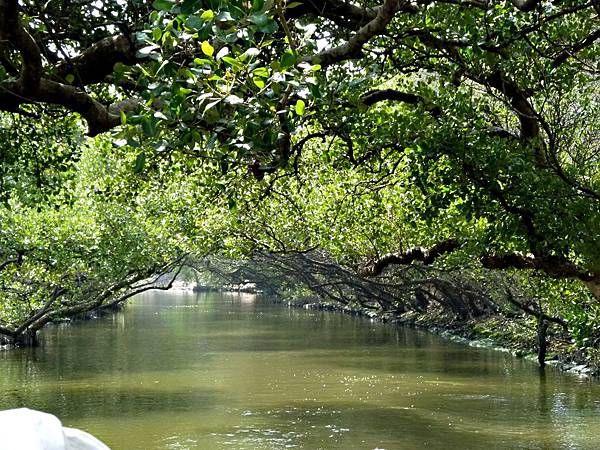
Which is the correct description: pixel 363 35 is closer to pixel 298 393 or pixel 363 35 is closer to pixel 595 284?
pixel 595 284

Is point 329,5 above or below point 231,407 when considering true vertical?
above

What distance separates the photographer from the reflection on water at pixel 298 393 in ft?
50.5

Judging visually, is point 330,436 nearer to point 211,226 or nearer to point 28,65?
point 211,226

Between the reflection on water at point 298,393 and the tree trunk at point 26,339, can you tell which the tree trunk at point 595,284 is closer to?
the reflection on water at point 298,393

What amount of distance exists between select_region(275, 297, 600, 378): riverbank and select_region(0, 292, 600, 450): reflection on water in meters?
1.00

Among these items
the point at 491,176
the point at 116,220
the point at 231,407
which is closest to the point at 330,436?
the point at 231,407

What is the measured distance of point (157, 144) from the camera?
446 centimetres

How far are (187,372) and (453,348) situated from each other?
37.1ft

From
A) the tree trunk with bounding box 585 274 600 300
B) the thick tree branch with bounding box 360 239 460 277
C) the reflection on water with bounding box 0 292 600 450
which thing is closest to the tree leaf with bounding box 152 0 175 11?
the tree trunk with bounding box 585 274 600 300

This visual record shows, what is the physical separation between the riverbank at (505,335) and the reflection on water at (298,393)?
3.28ft

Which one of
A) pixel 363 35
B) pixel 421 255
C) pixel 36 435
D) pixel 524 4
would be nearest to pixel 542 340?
pixel 421 255

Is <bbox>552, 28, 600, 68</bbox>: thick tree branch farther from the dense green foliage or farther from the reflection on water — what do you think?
the reflection on water

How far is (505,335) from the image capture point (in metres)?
31.1

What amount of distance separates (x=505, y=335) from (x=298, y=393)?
13308 mm
